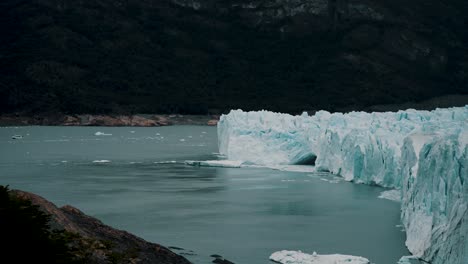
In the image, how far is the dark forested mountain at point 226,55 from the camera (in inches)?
4434

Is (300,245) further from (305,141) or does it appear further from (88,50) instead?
(88,50)

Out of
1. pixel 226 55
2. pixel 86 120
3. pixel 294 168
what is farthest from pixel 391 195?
pixel 226 55

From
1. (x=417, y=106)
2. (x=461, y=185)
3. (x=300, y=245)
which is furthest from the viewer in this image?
(x=417, y=106)

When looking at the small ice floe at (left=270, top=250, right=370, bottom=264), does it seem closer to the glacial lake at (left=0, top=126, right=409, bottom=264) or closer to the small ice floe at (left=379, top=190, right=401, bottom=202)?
the glacial lake at (left=0, top=126, right=409, bottom=264)

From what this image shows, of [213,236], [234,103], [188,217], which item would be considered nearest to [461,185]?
[213,236]

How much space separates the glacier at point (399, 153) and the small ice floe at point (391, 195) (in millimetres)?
787

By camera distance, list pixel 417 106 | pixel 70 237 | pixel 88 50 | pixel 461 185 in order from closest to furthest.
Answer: pixel 70 237
pixel 461 185
pixel 417 106
pixel 88 50

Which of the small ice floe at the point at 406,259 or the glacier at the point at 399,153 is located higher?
the glacier at the point at 399,153

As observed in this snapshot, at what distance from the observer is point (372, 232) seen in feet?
56.0

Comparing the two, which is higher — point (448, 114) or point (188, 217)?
point (448, 114)

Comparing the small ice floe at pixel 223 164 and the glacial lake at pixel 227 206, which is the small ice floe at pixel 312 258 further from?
the small ice floe at pixel 223 164

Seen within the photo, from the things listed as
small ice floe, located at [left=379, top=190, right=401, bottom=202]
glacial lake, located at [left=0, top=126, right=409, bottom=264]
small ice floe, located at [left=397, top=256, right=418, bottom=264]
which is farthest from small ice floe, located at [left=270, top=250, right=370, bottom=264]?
small ice floe, located at [left=379, top=190, right=401, bottom=202]

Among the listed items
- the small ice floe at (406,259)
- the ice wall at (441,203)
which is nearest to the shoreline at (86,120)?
the ice wall at (441,203)

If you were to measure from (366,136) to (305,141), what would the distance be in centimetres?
839
